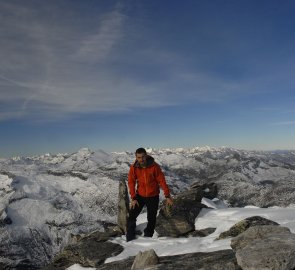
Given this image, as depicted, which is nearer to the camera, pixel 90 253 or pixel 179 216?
pixel 90 253

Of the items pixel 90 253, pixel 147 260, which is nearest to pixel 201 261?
pixel 147 260

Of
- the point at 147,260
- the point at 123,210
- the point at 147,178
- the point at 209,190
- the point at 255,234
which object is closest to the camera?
the point at 147,260

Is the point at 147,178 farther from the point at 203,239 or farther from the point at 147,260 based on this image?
the point at 147,260

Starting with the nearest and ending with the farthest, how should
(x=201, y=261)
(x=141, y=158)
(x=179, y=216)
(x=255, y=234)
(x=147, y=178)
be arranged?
(x=201, y=261)
(x=255, y=234)
(x=141, y=158)
(x=147, y=178)
(x=179, y=216)

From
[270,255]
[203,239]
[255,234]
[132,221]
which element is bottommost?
[203,239]

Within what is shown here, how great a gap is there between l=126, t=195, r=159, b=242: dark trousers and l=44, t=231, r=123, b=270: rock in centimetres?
144

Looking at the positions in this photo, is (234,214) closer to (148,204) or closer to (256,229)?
(148,204)

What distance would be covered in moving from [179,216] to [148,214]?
3210 millimetres

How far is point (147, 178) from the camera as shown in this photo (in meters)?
22.3

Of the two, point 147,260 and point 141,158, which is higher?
point 141,158

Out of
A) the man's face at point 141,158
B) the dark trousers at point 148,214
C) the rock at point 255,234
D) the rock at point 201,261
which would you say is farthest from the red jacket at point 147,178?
the rock at point 255,234

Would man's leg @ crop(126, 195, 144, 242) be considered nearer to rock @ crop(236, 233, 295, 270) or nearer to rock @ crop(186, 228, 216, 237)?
rock @ crop(186, 228, 216, 237)

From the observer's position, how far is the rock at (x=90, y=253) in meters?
21.7

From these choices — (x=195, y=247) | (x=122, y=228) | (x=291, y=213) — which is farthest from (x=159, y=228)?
(x=291, y=213)
